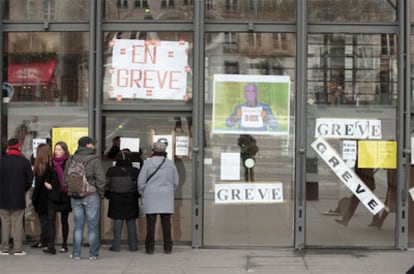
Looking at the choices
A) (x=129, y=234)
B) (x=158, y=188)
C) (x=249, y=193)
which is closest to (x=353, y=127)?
(x=249, y=193)

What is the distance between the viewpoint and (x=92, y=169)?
9.20 meters

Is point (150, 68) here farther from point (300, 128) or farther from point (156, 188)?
point (300, 128)

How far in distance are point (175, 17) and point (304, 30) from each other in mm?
1948

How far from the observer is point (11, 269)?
880 centimetres

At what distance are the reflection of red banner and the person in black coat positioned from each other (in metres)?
1.81

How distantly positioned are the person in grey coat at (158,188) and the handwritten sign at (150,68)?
3.36ft

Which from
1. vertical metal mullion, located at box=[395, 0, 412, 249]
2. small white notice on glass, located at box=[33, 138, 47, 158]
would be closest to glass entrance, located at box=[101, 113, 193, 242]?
small white notice on glass, located at box=[33, 138, 47, 158]

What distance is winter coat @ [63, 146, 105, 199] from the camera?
9.18 meters

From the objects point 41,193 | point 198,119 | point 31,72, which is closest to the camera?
point 41,193

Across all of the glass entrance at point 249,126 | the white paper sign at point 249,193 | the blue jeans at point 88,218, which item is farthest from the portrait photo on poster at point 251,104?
the blue jeans at point 88,218

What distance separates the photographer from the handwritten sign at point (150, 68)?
10281mm

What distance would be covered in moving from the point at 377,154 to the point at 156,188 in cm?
333

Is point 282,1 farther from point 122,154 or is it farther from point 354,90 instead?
point 122,154

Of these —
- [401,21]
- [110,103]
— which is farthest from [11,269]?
[401,21]
